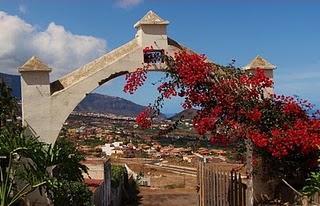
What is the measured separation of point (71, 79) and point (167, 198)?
1048 cm

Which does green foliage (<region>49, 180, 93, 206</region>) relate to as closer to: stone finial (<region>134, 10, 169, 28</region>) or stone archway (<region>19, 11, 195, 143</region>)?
stone archway (<region>19, 11, 195, 143</region>)

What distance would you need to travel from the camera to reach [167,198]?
21484 millimetres

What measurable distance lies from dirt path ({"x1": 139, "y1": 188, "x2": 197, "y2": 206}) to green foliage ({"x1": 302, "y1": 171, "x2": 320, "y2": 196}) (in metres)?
9.07

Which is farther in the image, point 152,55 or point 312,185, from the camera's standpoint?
point 152,55

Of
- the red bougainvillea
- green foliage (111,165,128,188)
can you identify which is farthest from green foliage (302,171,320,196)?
green foliage (111,165,128,188)

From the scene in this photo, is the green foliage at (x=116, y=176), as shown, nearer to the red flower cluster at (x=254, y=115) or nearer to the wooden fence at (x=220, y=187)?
the wooden fence at (x=220, y=187)

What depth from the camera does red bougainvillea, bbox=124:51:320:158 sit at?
34.2ft

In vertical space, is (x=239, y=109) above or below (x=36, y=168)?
above

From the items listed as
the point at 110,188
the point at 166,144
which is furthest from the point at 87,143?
the point at 110,188

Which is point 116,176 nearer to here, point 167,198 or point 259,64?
point 167,198

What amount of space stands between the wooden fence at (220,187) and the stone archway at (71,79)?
102 inches

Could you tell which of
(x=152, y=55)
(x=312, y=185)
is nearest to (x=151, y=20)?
(x=152, y=55)

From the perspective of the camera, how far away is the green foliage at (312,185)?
10.3m

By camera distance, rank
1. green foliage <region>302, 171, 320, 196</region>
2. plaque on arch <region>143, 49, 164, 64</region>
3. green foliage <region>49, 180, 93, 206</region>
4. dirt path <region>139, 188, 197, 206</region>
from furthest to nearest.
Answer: dirt path <region>139, 188, 197, 206</region> < plaque on arch <region>143, 49, 164, 64</region> < green foliage <region>49, 180, 93, 206</region> < green foliage <region>302, 171, 320, 196</region>
